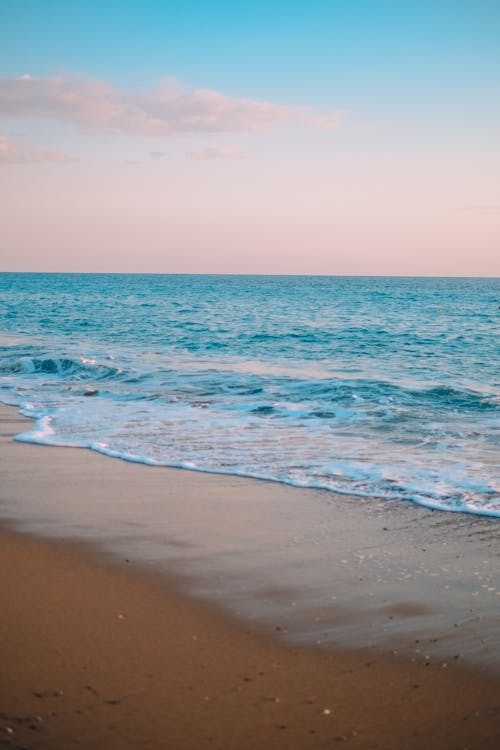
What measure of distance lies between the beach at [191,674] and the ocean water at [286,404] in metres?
3.10

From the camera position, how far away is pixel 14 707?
3291 mm

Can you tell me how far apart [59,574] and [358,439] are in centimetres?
614

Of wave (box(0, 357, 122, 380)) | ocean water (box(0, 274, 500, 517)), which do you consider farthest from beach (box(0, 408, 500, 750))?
wave (box(0, 357, 122, 380))

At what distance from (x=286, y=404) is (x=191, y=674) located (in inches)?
385

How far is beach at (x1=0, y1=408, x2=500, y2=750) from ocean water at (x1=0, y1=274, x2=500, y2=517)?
3.10m

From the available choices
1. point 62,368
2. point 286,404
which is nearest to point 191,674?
point 286,404

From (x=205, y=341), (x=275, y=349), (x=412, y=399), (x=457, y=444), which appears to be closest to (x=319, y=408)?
(x=412, y=399)

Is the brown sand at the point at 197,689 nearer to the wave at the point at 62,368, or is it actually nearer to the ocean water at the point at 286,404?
the ocean water at the point at 286,404

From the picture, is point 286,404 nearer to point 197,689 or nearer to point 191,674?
point 191,674

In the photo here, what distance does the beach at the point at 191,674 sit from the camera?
10.5ft

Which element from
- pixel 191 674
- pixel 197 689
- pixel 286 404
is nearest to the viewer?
pixel 197 689

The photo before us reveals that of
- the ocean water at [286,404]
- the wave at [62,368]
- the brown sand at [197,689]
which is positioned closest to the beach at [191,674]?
the brown sand at [197,689]

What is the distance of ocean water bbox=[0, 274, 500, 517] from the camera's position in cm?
834

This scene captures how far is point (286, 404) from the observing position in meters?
13.3
